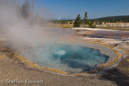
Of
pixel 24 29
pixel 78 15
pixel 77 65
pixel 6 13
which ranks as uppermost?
pixel 78 15

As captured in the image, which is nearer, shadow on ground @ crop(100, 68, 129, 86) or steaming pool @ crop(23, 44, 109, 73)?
shadow on ground @ crop(100, 68, 129, 86)

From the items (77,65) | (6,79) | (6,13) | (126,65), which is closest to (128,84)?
(126,65)

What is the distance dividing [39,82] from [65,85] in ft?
2.82

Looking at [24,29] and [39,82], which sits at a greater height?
[24,29]

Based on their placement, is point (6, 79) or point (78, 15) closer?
point (6, 79)

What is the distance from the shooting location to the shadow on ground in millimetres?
3869

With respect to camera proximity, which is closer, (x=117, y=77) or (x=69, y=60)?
(x=117, y=77)

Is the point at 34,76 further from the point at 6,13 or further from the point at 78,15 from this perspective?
the point at 78,15

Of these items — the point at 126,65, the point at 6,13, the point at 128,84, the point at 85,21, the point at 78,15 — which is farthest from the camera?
the point at 85,21

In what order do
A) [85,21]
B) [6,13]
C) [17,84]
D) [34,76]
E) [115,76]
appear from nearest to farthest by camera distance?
[17,84], [34,76], [115,76], [6,13], [85,21]

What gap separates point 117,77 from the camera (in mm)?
4281

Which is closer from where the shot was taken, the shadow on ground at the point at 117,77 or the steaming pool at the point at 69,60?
the shadow on ground at the point at 117,77

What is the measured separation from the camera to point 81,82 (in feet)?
12.5

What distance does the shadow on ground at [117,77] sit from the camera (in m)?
3.87
